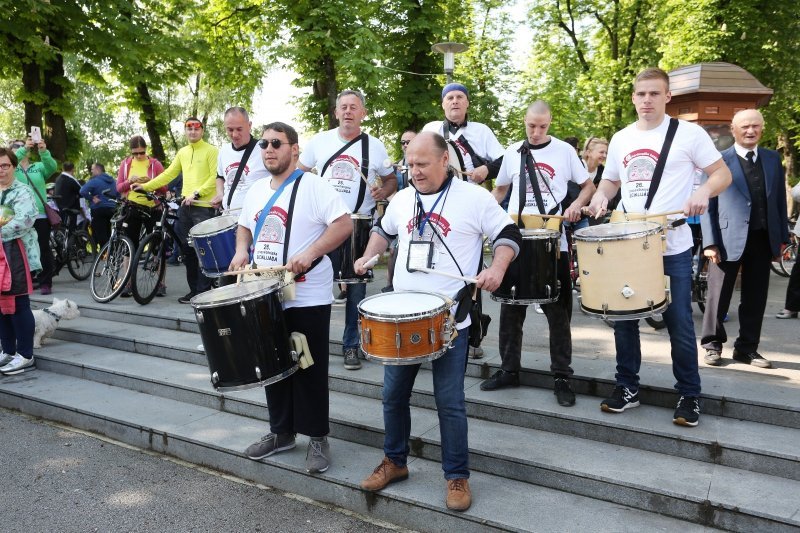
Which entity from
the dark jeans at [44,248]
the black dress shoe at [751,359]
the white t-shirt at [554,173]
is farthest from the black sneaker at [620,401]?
the dark jeans at [44,248]

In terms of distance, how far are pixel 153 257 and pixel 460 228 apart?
5.69 m

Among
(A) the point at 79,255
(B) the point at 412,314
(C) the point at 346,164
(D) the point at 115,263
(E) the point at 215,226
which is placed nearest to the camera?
(B) the point at 412,314

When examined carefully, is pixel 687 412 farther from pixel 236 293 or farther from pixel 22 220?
pixel 22 220

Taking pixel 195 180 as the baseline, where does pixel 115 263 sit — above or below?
below

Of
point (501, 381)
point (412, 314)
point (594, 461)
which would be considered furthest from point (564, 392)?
point (412, 314)

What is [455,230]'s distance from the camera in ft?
11.1

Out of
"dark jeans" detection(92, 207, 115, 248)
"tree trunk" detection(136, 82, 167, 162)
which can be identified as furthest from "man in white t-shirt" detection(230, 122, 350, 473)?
"tree trunk" detection(136, 82, 167, 162)

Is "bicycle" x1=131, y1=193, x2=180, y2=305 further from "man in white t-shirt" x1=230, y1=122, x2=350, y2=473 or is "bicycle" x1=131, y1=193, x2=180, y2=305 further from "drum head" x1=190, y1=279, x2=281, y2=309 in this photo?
A: "drum head" x1=190, y1=279, x2=281, y2=309

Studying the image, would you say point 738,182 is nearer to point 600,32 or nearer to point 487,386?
point 487,386

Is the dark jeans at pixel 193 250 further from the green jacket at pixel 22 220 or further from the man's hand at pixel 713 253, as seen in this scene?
the man's hand at pixel 713 253

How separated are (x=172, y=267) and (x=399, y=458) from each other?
8987mm

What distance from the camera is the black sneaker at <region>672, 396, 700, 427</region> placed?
13.0 ft

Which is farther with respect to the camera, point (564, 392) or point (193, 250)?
point (193, 250)

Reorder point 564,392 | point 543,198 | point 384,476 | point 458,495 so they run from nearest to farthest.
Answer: point 458,495 → point 384,476 → point 564,392 → point 543,198
